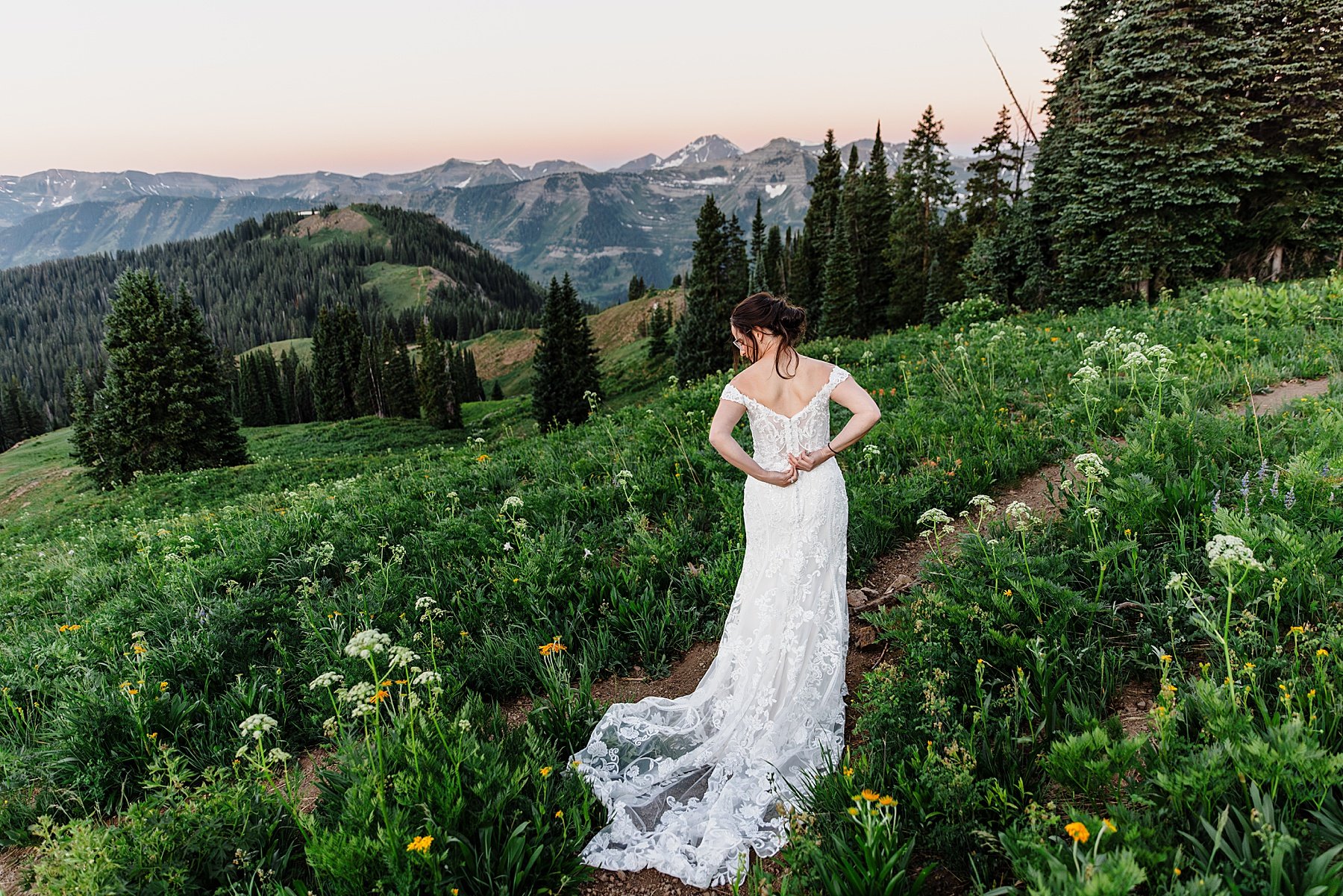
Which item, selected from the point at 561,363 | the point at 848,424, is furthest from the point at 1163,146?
the point at 561,363

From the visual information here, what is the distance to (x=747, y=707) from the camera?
4.79 meters

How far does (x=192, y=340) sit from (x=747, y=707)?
44.1 metres

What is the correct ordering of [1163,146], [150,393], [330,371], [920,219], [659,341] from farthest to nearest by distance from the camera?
[330,371], [659,341], [920,219], [150,393], [1163,146]

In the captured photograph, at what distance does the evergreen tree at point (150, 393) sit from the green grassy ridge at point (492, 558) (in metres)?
27.7

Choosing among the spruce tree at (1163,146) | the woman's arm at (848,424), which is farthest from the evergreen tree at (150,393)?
the spruce tree at (1163,146)

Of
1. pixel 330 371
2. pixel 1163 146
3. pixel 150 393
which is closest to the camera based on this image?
pixel 1163 146

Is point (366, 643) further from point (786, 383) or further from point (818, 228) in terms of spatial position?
point (818, 228)

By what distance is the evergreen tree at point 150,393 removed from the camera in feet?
111

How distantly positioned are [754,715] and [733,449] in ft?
6.75

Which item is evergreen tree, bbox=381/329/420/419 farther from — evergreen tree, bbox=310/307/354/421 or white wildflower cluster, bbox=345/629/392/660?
white wildflower cluster, bbox=345/629/392/660

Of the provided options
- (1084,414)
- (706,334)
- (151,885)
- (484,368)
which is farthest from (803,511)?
(484,368)

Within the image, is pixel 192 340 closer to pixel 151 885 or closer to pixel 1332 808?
pixel 151 885

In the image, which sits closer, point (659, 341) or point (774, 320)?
point (774, 320)

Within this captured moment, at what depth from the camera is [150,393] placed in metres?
33.9
